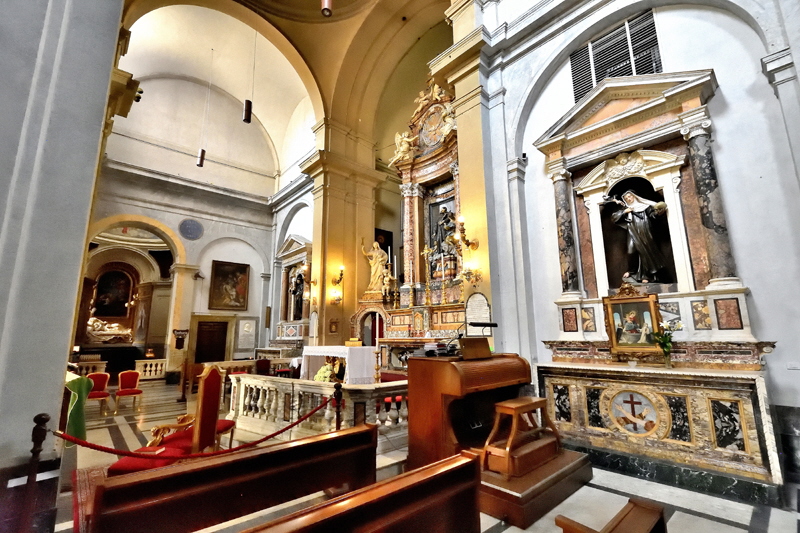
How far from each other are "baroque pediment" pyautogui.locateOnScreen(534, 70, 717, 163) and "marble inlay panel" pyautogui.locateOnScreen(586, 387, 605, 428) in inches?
125

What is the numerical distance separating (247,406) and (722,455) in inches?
205

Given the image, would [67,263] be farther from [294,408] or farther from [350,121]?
[350,121]

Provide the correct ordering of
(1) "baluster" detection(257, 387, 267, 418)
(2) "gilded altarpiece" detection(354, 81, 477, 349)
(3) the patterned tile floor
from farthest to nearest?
(2) "gilded altarpiece" detection(354, 81, 477, 349)
(1) "baluster" detection(257, 387, 267, 418)
(3) the patterned tile floor

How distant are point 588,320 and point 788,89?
308 cm

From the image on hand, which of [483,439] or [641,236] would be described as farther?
[641,236]

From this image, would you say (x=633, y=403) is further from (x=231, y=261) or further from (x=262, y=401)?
(x=231, y=261)

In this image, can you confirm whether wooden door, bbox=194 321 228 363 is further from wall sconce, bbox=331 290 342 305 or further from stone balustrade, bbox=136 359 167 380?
wall sconce, bbox=331 290 342 305

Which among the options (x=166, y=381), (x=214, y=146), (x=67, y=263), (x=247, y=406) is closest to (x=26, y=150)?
(x=67, y=263)

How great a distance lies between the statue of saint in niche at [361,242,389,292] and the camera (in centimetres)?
966

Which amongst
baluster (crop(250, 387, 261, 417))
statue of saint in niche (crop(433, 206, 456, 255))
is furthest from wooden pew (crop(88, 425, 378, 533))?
statue of saint in niche (crop(433, 206, 456, 255))

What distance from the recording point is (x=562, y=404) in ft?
13.8

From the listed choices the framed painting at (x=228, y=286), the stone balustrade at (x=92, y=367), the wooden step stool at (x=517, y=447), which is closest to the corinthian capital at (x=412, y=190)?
the framed painting at (x=228, y=286)

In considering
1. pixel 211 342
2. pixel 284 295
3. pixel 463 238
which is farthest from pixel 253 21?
pixel 211 342

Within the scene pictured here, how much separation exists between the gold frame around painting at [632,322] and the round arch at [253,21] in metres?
8.71
